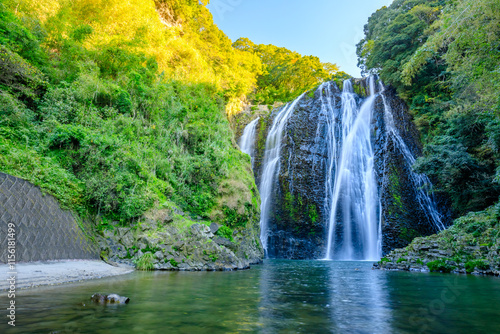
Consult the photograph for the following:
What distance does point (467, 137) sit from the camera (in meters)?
14.7

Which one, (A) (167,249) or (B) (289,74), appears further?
(B) (289,74)

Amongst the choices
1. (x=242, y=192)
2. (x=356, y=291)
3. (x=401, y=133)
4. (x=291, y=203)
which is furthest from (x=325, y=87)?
(x=356, y=291)

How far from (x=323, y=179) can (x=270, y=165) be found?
3820mm

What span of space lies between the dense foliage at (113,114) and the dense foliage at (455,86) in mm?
9679

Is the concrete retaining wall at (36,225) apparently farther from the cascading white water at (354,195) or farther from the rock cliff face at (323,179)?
the cascading white water at (354,195)

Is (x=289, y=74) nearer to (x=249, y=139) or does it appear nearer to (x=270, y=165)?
(x=249, y=139)

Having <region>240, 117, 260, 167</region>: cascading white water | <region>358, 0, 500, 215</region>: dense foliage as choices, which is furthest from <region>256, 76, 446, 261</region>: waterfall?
<region>358, 0, 500, 215</region>: dense foliage

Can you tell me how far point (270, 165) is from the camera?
20.8 metres

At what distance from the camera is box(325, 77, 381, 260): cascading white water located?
17297mm

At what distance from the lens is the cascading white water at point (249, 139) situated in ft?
74.5

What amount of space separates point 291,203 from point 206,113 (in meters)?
7.91

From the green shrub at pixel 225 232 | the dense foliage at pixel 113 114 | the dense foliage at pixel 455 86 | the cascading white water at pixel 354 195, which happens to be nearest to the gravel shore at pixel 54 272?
the dense foliage at pixel 113 114

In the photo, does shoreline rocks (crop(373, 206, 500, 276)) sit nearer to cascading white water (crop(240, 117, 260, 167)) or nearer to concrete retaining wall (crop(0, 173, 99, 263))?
concrete retaining wall (crop(0, 173, 99, 263))

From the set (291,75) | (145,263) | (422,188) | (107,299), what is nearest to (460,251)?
(422,188)
